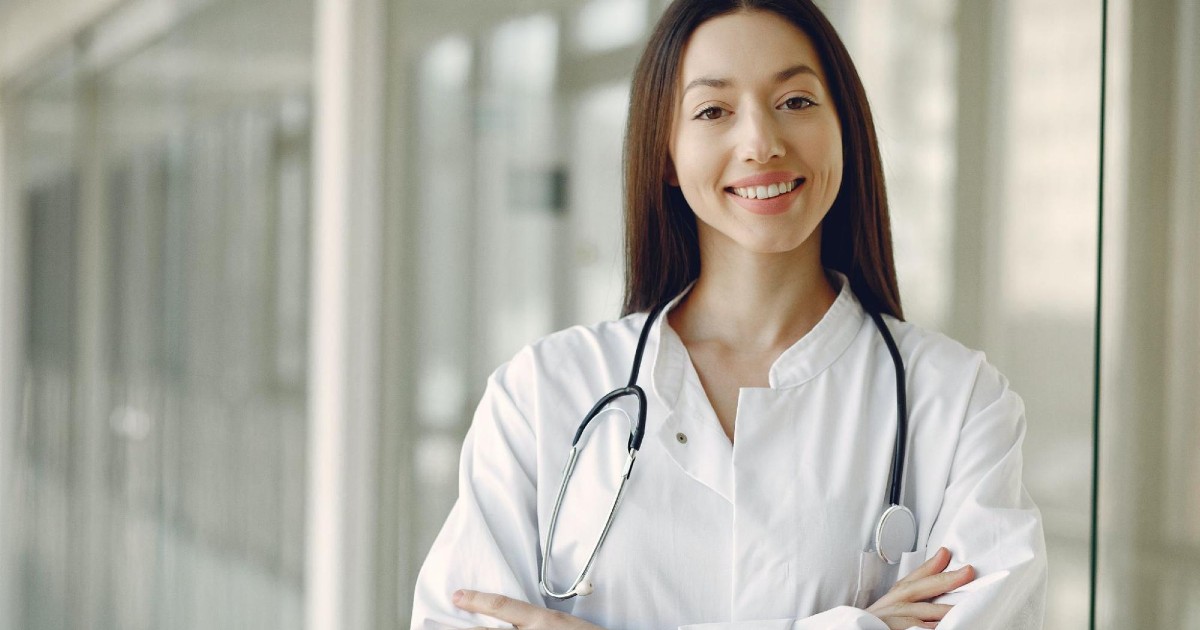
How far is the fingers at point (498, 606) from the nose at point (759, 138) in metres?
0.56

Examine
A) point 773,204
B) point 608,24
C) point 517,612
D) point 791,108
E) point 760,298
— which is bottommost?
point 517,612

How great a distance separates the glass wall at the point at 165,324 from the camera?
2859mm

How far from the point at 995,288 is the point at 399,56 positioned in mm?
1524

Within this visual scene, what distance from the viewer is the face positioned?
1.26 metres

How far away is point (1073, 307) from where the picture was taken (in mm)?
1680

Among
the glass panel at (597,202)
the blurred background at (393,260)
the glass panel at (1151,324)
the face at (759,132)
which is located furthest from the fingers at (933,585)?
the glass panel at (597,202)

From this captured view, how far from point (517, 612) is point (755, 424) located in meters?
0.34

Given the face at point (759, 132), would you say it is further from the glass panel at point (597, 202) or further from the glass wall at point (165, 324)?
the glass wall at point (165, 324)

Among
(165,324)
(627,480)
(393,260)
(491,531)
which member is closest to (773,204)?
(627,480)

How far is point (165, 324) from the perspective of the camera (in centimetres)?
299

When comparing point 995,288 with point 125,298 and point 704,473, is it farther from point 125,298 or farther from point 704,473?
point 125,298

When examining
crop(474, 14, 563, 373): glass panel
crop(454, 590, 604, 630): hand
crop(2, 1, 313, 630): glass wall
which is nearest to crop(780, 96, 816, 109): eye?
crop(454, 590, 604, 630): hand

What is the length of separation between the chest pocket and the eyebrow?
539 millimetres

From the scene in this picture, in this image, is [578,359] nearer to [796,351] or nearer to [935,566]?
[796,351]
